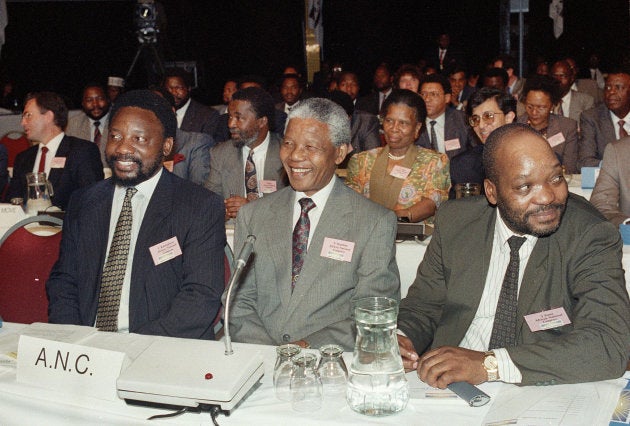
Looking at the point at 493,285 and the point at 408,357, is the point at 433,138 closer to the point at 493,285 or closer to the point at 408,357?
the point at 493,285

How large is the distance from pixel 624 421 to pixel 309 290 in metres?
1.15

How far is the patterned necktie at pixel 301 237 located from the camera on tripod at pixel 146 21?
7.60m

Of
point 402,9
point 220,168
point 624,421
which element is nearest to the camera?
point 624,421

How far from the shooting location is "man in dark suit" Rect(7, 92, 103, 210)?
15.0ft

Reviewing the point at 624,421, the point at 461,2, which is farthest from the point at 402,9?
the point at 624,421

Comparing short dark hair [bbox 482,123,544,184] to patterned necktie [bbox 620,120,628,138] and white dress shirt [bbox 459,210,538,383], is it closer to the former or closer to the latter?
white dress shirt [bbox 459,210,538,383]

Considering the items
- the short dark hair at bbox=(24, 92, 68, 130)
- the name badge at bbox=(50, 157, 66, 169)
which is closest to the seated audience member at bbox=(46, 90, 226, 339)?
the name badge at bbox=(50, 157, 66, 169)

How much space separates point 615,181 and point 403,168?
3.90 ft

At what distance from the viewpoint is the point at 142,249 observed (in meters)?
2.49

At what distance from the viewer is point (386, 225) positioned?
243cm

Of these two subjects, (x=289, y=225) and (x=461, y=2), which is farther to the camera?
(x=461, y=2)

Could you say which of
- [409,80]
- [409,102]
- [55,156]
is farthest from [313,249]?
[409,80]

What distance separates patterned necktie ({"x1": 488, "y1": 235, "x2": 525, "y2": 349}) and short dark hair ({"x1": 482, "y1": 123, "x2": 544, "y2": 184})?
0.23 metres

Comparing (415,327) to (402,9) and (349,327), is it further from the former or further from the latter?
(402,9)
